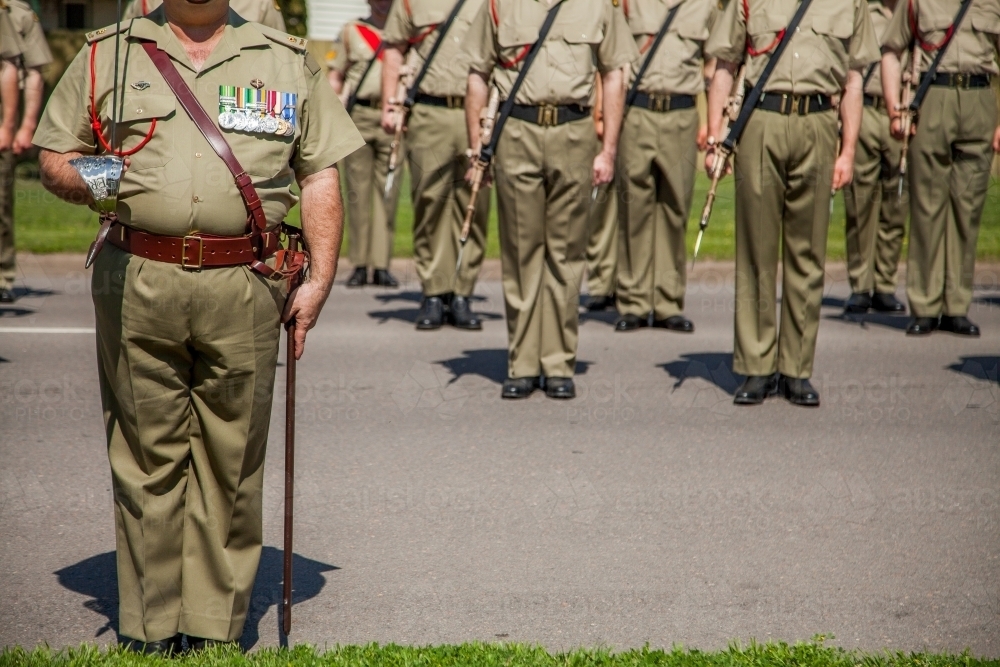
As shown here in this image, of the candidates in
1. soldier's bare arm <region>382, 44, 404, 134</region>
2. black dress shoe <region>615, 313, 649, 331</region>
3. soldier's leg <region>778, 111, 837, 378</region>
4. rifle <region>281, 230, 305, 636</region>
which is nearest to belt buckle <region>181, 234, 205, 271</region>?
rifle <region>281, 230, 305, 636</region>

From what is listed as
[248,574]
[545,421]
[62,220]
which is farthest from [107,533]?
[62,220]

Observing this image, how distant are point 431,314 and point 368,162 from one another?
2585mm

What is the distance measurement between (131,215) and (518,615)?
67.9 inches

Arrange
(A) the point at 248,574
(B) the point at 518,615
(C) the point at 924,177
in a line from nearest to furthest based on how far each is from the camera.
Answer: (A) the point at 248,574, (B) the point at 518,615, (C) the point at 924,177

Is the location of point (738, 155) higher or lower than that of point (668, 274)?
higher

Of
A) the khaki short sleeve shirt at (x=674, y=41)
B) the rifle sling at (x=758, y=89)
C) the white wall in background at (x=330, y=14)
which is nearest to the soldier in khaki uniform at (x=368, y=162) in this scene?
the khaki short sleeve shirt at (x=674, y=41)

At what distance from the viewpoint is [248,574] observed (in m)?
3.87

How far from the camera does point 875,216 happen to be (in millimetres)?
10883

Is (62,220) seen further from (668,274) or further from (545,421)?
(545,421)

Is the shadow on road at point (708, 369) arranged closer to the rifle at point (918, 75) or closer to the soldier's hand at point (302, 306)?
the rifle at point (918, 75)

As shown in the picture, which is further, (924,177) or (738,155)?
(924,177)

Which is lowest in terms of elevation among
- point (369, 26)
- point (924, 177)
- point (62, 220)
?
point (62, 220)

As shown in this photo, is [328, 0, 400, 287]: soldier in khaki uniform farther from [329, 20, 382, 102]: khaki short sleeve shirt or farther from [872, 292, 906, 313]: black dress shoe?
[872, 292, 906, 313]: black dress shoe

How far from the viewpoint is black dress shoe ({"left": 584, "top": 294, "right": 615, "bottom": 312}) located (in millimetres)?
10938
